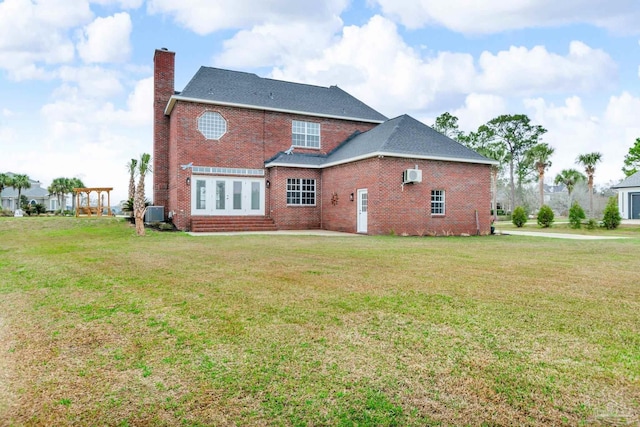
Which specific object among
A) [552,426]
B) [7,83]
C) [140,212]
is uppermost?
[7,83]

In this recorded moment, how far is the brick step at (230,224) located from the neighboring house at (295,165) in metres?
0.06

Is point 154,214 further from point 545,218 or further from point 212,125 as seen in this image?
point 545,218

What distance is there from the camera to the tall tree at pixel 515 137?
4766 centimetres

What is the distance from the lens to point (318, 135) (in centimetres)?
2294

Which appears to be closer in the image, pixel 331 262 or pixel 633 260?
pixel 331 262

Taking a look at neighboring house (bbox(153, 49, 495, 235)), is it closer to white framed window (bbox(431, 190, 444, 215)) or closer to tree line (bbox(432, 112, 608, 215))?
white framed window (bbox(431, 190, 444, 215))

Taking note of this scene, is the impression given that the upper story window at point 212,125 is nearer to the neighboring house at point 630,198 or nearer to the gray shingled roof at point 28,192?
Answer: the neighboring house at point 630,198

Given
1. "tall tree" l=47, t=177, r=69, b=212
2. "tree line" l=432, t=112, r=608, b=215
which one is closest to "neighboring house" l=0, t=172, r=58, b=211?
"tall tree" l=47, t=177, r=69, b=212

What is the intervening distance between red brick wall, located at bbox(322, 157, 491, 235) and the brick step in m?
3.68

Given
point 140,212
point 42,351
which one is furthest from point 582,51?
point 42,351

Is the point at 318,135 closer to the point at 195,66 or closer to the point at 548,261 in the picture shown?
the point at 195,66

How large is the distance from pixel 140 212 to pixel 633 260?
16126mm

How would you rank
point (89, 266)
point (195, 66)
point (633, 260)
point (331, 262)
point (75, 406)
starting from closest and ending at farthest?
point (75, 406) < point (89, 266) < point (331, 262) < point (633, 260) < point (195, 66)

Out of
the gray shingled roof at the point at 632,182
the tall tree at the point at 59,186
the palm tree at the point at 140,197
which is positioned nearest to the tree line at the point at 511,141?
the gray shingled roof at the point at 632,182
